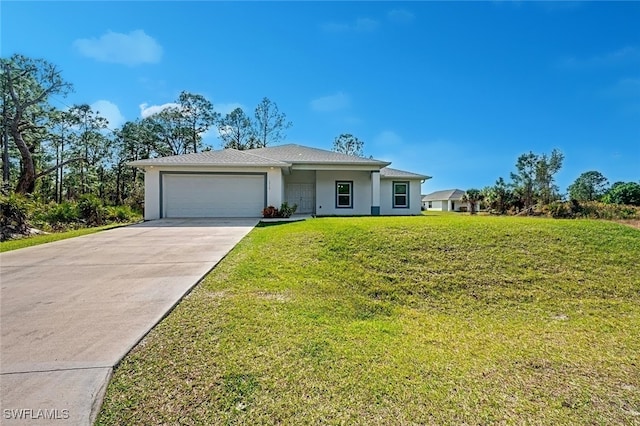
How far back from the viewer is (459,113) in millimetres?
21094

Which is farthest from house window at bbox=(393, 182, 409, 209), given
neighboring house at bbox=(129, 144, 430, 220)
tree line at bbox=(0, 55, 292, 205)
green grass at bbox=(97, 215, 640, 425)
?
tree line at bbox=(0, 55, 292, 205)

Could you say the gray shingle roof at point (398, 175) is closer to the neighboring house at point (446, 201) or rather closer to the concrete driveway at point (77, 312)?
the concrete driveway at point (77, 312)

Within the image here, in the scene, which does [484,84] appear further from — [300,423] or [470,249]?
[300,423]

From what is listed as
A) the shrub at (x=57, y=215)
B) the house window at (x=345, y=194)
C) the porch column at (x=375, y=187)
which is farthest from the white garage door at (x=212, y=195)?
the porch column at (x=375, y=187)

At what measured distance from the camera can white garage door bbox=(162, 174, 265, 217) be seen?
1477cm

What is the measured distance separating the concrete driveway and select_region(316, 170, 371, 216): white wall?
34.4ft

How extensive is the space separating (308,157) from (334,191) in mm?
2532

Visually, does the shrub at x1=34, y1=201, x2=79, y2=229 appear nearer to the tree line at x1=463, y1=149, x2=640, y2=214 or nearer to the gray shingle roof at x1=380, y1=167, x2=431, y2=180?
the gray shingle roof at x1=380, y1=167, x2=431, y2=180

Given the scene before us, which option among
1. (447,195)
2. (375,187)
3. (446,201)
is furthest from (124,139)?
(447,195)

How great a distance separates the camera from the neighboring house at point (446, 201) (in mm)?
46609

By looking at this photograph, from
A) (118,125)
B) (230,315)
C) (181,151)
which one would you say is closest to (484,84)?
(230,315)

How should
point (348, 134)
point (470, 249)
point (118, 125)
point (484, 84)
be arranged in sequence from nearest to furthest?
point (470, 249) → point (484, 84) → point (118, 125) → point (348, 134)

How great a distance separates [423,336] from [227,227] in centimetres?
→ 900

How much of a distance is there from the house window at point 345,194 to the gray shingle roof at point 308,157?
162 centimetres
